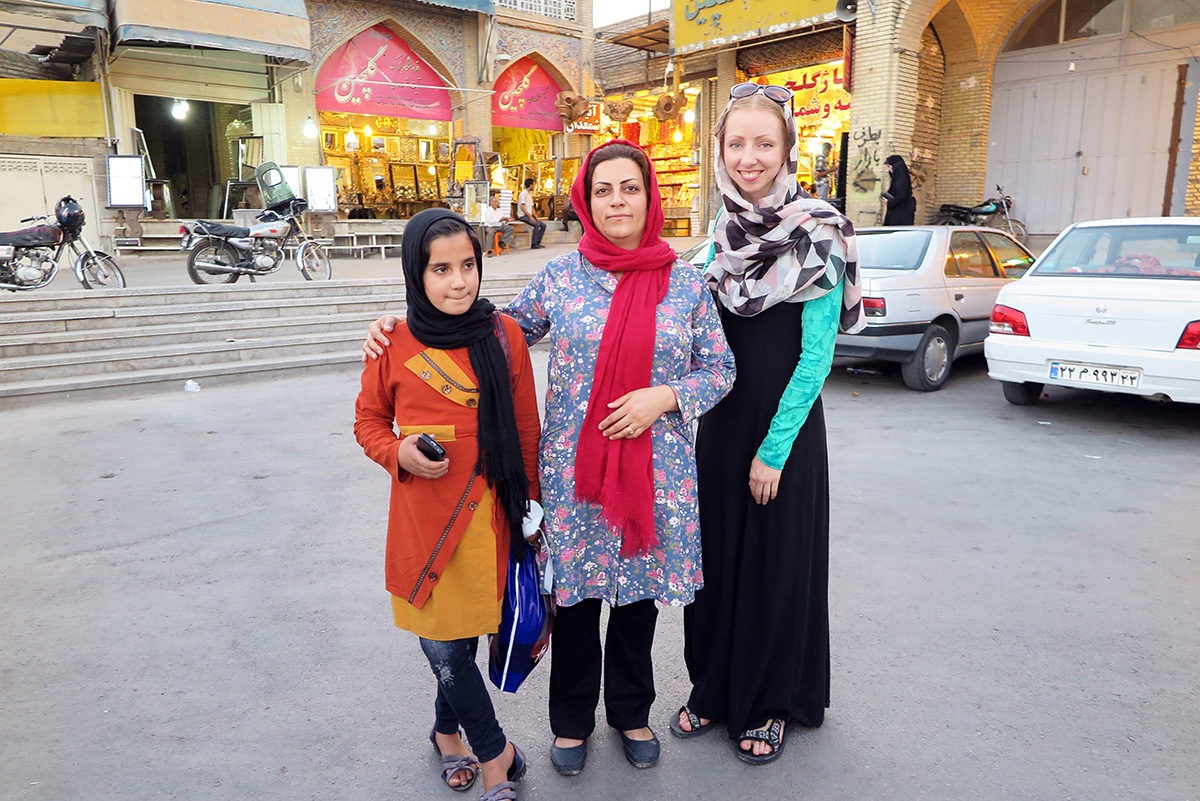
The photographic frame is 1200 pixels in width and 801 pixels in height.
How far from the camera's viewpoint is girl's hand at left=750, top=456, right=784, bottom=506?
7.25ft

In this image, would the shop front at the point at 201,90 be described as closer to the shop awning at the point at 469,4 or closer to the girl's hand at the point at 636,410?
the shop awning at the point at 469,4

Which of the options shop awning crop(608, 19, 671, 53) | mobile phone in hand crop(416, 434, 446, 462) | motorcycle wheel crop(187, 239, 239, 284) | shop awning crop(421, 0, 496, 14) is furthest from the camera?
shop awning crop(608, 19, 671, 53)

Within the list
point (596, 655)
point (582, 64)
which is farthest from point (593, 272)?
point (582, 64)

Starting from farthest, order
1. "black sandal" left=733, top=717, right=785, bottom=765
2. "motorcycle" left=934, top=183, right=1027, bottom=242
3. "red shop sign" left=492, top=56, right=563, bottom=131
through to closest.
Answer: "red shop sign" left=492, top=56, right=563, bottom=131 < "motorcycle" left=934, top=183, right=1027, bottom=242 < "black sandal" left=733, top=717, right=785, bottom=765

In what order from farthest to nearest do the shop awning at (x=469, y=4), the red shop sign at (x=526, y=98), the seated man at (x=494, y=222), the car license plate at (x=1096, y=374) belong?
the red shop sign at (x=526, y=98), the shop awning at (x=469, y=4), the seated man at (x=494, y=222), the car license plate at (x=1096, y=374)

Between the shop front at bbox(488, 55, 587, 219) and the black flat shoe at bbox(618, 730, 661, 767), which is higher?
the shop front at bbox(488, 55, 587, 219)

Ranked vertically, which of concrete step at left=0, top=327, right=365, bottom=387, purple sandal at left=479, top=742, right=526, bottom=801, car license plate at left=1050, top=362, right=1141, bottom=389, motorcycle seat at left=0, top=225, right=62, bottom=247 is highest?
motorcycle seat at left=0, top=225, right=62, bottom=247

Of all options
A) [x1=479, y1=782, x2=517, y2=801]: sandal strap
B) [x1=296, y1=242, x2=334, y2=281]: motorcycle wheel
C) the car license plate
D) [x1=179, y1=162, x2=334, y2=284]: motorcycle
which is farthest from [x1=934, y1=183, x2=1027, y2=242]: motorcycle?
[x1=479, y1=782, x2=517, y2=801]: sandal strap

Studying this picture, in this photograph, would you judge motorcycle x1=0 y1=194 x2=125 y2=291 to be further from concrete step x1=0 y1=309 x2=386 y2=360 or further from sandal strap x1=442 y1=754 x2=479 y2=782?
sandal strap x1=442 y1=754 x2=479 y2=782

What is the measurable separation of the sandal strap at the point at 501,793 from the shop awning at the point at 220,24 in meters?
13.9

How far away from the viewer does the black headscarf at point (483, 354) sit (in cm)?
199

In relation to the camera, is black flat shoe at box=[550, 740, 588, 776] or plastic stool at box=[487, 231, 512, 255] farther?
plastic stool at box=[487, 231, 512, 255]

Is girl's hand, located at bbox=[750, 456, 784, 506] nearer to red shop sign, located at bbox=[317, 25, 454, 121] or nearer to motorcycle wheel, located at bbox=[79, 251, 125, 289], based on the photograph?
motorcycle wheel, located at bbox=[79, 251, 125, 289]

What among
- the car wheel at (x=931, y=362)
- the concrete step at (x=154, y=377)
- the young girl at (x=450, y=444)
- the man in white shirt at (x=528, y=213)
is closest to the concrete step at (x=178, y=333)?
the concrete step at (x=154, y=377)
